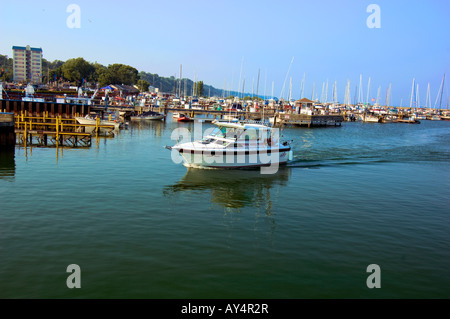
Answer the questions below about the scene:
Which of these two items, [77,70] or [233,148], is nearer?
[233,148]

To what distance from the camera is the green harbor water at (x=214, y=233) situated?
1154cm

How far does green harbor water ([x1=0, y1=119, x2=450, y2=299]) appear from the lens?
1154cm

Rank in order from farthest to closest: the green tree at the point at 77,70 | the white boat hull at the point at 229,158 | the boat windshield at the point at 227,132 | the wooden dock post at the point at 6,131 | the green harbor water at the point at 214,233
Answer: the green tree at the point at 77,70 < the wooden dock post at the point at 6,131 < the boat windshield at the point at 227,132 < the white boat hull at the point at 229,158 < the green harbor water at the point at 214,233

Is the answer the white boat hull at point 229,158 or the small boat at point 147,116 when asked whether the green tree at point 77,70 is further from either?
the white boat hull at point 229,158

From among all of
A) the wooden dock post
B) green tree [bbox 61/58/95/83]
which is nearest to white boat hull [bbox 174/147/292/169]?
the wooden dock post

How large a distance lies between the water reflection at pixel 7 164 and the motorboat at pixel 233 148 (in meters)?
11.0

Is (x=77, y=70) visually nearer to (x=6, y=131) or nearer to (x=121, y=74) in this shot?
(x=121, y=74)

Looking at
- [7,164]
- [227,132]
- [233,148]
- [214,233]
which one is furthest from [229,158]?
[7,164]

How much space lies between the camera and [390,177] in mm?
29844

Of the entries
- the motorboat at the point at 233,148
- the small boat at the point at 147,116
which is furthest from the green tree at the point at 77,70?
the motorboat at the point at 233,148

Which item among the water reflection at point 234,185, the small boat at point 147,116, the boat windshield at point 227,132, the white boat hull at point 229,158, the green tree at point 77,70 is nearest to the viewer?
the water reflection at point 234,185

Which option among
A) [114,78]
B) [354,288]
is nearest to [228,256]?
[354,288]

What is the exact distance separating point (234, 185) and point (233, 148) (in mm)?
4217

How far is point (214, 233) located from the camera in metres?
15.6
